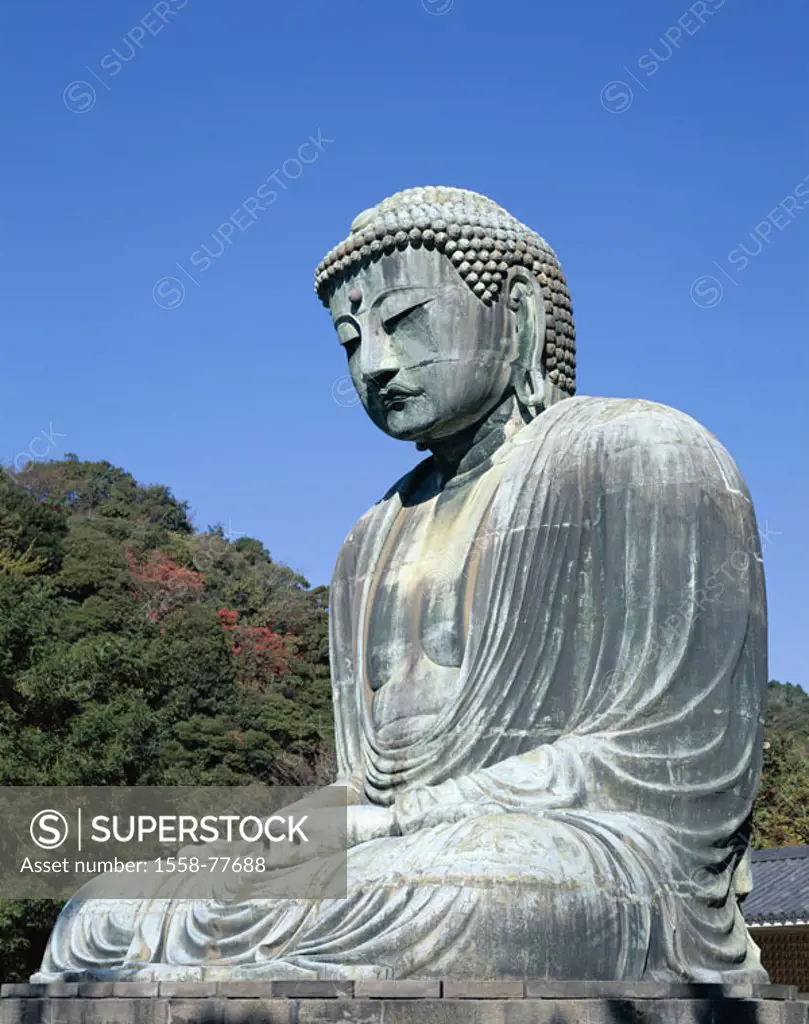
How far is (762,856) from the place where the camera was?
23156 millimetres

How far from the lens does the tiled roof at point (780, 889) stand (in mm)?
20984

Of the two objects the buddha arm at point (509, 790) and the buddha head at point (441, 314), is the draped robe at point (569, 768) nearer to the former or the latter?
the buddha arm at point (509, 790)

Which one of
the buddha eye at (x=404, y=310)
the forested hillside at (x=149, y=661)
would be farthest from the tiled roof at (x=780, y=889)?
the buddha eye at (x=404, y=310)

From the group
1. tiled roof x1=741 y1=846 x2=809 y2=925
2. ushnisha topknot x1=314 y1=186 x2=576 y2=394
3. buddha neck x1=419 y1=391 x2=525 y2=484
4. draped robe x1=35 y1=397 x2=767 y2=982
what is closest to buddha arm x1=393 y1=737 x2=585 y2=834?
draped robe x1=35 y1=397 x2=767 y2=982

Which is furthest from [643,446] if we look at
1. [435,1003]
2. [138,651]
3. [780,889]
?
[138,651]

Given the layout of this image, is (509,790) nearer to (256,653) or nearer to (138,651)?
(138,651)

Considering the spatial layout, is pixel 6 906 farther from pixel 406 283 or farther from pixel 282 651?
pixel 282 651

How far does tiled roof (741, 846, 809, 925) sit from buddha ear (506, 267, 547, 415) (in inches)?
547

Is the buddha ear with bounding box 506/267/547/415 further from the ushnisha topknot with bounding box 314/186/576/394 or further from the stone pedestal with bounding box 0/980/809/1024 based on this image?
the stone pedestal with bounding box 0/980/809/1024

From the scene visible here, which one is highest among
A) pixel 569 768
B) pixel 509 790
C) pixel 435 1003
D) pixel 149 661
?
pixel 149 661

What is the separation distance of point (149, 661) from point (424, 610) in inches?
570

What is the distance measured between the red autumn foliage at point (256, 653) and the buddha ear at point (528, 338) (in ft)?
91.5

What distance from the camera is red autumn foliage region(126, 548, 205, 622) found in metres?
39.5

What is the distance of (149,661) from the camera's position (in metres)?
22.0
